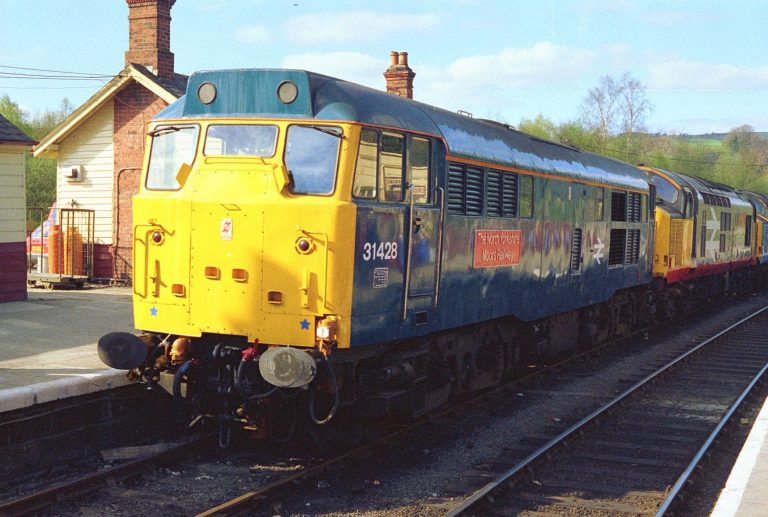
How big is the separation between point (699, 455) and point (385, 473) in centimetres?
317

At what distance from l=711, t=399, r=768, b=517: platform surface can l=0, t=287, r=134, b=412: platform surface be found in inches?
224

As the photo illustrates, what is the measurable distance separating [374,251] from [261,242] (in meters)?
0.99

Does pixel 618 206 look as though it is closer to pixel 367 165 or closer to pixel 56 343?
pixel 367 165

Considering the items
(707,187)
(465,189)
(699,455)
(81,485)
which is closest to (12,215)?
(81,485)

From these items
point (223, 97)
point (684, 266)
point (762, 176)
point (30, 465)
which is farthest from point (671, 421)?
point (762, 176)

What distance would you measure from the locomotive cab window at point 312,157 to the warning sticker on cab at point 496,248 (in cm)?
265

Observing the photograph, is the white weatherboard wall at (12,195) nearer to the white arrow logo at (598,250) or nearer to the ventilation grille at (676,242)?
the white arrow logo at (598,250)

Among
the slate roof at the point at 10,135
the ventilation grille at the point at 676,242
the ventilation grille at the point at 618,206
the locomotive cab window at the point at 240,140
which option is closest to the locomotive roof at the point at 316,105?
the locomotive cab window at the point at 240,140

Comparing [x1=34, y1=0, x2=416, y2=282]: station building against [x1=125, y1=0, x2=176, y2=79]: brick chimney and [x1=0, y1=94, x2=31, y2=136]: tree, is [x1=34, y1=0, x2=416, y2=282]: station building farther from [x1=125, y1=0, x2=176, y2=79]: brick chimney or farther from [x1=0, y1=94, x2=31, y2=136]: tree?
[x1=0, y1=94, x2=31, y2=136]: tree

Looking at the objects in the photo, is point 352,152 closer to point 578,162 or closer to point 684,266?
point 578,162

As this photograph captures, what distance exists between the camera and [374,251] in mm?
7508

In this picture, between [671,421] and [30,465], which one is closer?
[30,465]

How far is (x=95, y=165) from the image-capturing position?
20.0 meters

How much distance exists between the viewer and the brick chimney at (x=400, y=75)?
2328cm
